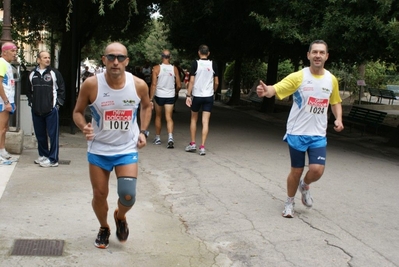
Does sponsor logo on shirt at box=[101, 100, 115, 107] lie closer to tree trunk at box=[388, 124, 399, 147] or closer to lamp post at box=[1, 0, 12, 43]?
lamp post at box=[1, 0, 12, 43]

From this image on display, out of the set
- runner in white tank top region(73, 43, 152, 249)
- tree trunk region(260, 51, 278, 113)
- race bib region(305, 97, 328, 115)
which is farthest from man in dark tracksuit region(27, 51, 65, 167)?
tree trunk region(260, 51, 278, 113)

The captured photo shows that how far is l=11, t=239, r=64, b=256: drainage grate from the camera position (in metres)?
4.83

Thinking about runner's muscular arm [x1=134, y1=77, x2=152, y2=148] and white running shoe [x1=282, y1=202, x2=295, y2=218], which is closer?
runner's muscular arm [x1=134, y1=77, x2=152, y2=148]

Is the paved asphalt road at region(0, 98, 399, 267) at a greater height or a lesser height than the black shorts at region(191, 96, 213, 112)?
lesser

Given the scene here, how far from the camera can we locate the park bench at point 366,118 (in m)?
15.2

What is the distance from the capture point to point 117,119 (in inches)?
188

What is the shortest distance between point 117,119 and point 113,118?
3 centimetres

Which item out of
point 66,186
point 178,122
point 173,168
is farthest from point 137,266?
point 178,122

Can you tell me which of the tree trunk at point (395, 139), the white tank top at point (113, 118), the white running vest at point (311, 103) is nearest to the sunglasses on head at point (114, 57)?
the white tank top at point (113, 118)

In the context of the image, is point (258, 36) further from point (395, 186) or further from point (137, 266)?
point (137, 266)

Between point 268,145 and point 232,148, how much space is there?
3.45 feet

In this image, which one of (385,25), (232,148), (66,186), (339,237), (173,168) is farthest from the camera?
(232,148)

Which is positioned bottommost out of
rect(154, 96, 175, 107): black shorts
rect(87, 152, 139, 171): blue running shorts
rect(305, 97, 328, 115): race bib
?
rect(154, 96, 175, 107): black shorts

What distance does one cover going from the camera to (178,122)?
1608 centimetres
